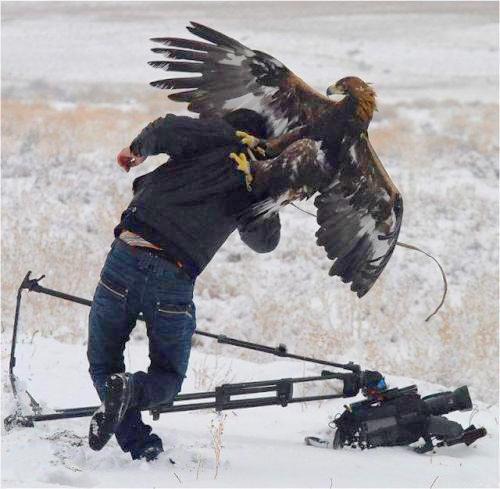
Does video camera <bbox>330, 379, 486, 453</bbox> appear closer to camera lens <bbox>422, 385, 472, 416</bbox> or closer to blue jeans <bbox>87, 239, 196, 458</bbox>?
camera lens <bbox>422, 385, 472, 416</bbox>

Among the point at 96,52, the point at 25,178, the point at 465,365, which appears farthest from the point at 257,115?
the point at 96,52

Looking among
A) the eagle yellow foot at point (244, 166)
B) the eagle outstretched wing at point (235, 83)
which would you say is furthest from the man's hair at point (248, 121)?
the eagle yellow foot at point (244, 166)

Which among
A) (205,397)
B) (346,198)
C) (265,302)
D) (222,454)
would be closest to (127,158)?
(346,198)

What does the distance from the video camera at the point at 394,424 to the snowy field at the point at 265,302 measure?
93 millimetres

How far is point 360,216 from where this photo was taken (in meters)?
3.46

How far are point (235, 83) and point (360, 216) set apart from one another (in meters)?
0.82

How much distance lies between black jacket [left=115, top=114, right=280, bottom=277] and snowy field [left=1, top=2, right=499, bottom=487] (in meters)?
0.95

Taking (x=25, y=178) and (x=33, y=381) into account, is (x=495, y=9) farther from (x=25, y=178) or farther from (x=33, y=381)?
(x=33, y=381)

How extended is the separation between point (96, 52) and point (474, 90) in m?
13.9

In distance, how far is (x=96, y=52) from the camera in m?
29.9

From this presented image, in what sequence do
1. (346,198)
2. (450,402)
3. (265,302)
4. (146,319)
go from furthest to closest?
(265,302)
(450,402)
(346,198)
(146,319)

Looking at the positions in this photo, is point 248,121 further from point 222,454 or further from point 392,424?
point 392,424

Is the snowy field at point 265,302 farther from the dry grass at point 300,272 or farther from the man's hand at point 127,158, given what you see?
the man's hand at point 127,158

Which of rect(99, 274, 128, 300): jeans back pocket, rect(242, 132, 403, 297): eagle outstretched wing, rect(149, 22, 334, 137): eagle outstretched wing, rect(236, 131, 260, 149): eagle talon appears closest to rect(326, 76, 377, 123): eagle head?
rect(242, 132, 403, 297): eagle outstretched wing
